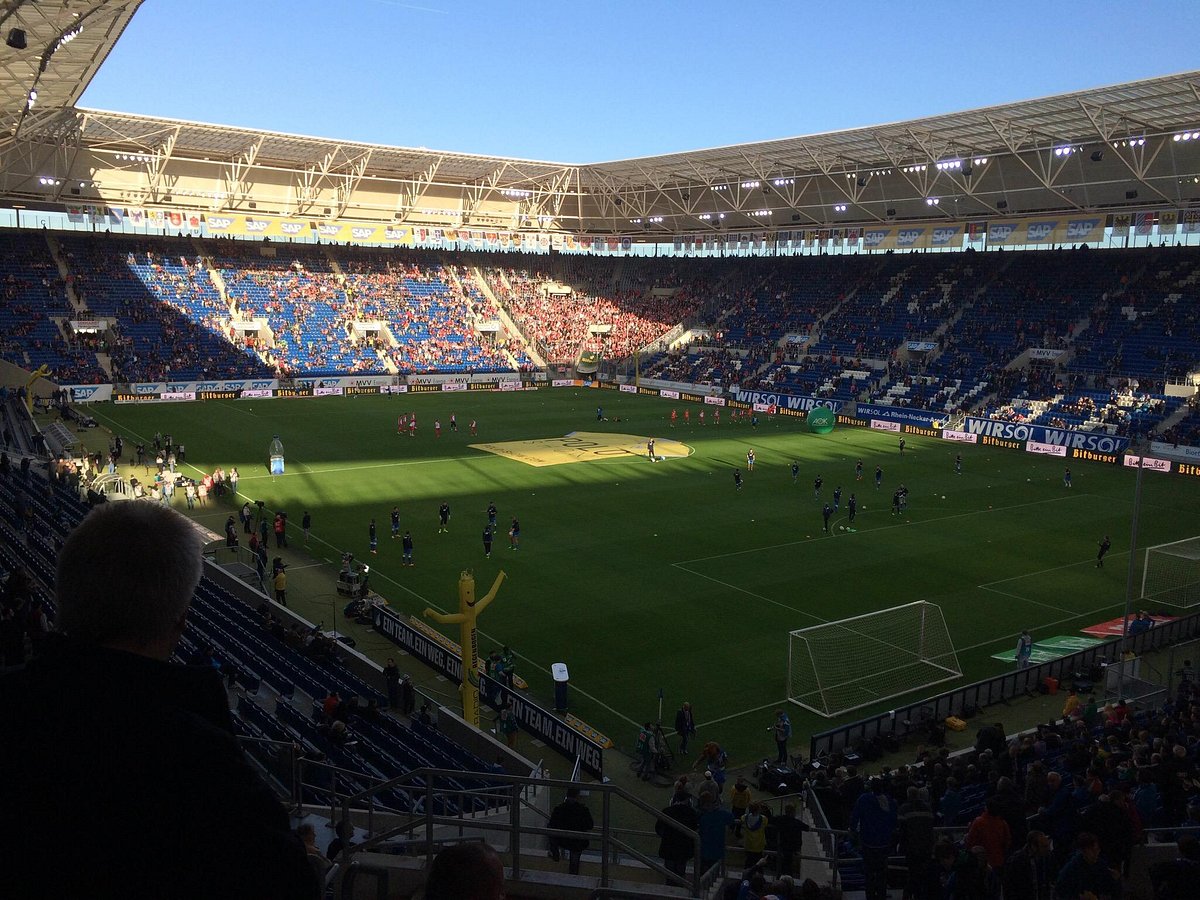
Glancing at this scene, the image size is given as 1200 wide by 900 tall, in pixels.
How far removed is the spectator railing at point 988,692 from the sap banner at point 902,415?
37363 millimetres

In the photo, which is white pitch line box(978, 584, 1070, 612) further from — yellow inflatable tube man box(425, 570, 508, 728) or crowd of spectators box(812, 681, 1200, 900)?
yellow inflatable tube man box(425, 570, 508, 728)

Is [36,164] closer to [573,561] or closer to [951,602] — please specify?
[573,561]

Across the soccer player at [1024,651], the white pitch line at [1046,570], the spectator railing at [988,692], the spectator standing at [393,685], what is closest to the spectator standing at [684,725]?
the spectator railing at [988,692]

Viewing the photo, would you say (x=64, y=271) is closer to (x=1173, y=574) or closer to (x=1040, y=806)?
(x=1173, y=574)

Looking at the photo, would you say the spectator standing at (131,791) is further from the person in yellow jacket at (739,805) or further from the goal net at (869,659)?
the goal net at (869,659)

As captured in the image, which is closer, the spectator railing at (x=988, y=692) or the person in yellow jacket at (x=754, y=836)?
the person in yellow jacket at (x=754, y=836)

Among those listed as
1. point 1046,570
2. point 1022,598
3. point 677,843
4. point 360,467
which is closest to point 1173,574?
point 1046,570

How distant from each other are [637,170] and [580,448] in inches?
1430

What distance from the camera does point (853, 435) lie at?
61906mm

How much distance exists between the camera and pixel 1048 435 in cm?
5631

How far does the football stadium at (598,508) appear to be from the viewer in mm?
6285

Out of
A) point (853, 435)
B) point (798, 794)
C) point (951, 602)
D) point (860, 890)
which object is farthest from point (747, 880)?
point (853, 435)

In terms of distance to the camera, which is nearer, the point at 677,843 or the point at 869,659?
the point at 677,843

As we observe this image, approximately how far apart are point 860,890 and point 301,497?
3248 centimetres
